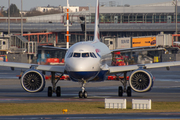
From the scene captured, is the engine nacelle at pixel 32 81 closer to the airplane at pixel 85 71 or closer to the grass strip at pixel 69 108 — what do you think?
the airplane at pixel 85 71

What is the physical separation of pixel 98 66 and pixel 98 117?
9549mm

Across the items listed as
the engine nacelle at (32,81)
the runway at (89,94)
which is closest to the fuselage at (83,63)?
the runway at (89,94)

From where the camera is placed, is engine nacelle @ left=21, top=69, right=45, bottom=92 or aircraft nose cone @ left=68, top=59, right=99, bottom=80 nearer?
aircraft nose cone @ left=68, top=59, right=99, bottom=80

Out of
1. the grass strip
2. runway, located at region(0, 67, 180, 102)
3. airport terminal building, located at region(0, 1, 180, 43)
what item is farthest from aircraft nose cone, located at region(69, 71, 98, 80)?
airport terminal building, located at region(0, 1, 180, 43)

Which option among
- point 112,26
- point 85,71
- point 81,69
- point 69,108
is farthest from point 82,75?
point 112,26

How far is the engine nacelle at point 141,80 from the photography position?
28469 mm

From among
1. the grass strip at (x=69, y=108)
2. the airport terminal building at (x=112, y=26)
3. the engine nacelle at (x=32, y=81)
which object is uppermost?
the airport terminal building at (x=112, y=26)

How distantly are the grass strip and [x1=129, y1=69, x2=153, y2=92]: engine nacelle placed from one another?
3.12 m

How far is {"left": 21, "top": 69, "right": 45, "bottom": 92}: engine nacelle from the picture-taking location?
95.6 ft

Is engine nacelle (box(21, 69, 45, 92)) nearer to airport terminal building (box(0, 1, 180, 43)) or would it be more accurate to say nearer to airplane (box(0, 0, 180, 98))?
airplane (box(0, 0, 180, 98))

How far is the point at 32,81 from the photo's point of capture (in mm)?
29312

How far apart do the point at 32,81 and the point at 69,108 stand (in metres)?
7.02

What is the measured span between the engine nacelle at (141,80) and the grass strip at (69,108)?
3.12 m

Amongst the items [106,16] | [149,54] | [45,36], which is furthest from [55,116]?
[106,16]
